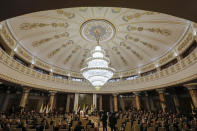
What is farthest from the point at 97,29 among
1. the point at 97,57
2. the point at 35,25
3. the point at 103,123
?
the point at 103,123

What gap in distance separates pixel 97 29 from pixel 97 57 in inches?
165

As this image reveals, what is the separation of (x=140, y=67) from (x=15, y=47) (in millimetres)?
16146

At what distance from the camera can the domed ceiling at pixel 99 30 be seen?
8.22 metres

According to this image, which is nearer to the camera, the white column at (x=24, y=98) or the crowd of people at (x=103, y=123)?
the crowd of people at (x=103, y=123)

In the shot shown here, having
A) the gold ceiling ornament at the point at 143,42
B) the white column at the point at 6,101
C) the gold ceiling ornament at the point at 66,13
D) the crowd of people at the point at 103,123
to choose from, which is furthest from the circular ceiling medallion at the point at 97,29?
the white column at the point at 6,101

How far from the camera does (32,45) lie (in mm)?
11086

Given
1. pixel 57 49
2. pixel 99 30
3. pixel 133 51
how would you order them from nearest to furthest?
pixel 99 30, pixel 57 49, pixel 133 51

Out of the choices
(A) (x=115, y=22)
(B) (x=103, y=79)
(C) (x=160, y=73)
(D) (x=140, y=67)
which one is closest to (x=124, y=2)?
(B) (x=103, y=79)

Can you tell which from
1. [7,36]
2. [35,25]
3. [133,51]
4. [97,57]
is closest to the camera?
[97,57]

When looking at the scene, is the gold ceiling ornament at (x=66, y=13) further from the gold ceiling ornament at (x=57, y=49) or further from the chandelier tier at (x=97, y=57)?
the gold ceiling ornament at (x=57, y=49)

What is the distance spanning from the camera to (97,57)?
759 centimetres

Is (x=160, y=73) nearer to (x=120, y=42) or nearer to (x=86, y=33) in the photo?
(x=120, y=42)

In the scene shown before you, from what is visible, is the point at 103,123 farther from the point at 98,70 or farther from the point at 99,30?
the point at 99,30

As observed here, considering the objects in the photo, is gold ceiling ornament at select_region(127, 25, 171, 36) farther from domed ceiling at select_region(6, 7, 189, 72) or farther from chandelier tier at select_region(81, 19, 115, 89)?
chandelier tier at select_region(81, 19, 115, 89)
